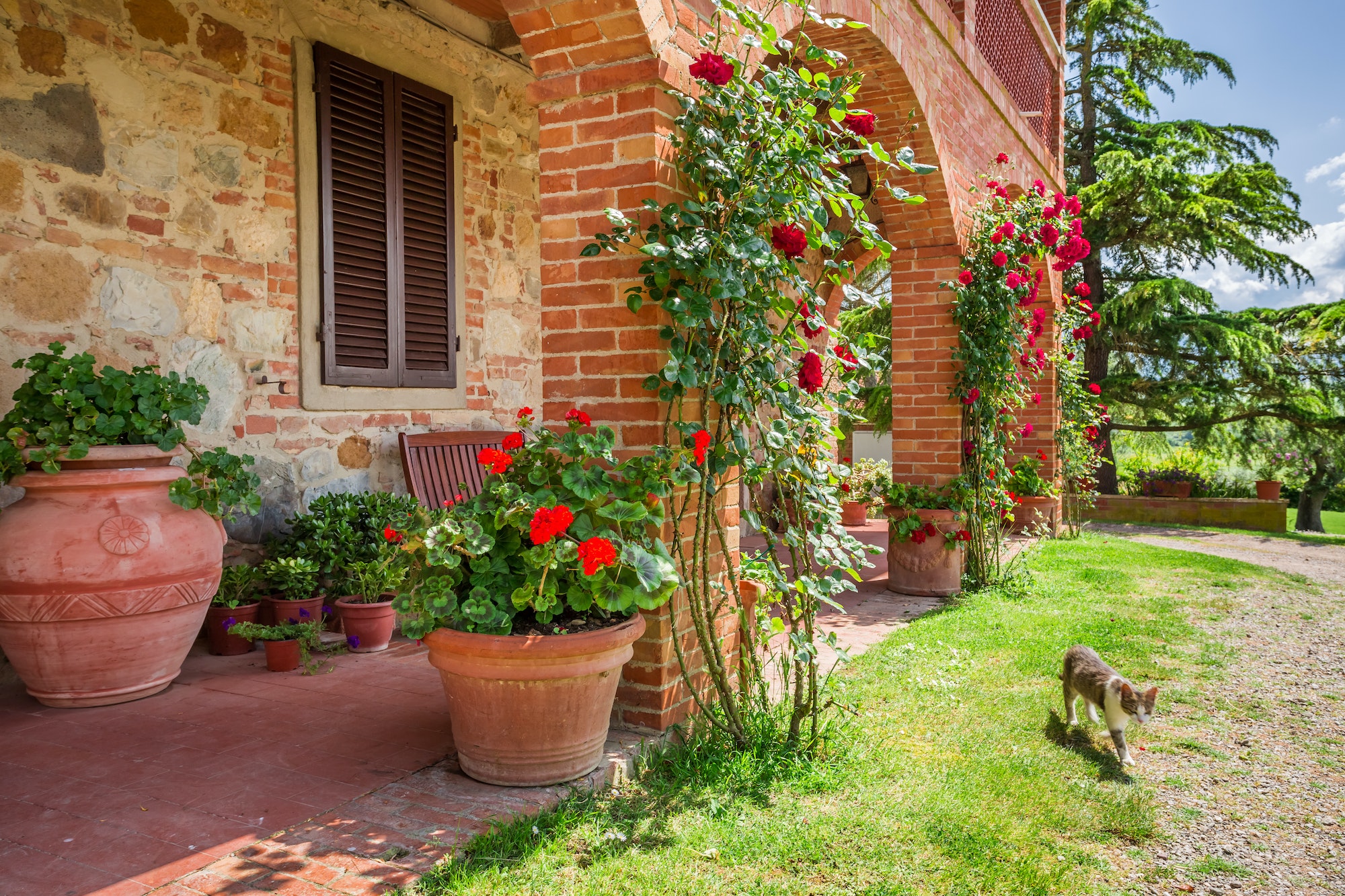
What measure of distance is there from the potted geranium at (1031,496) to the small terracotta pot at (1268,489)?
5864 mm

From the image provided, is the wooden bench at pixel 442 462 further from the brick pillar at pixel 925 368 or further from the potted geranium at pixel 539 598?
the brick pillar at pixel 925 368

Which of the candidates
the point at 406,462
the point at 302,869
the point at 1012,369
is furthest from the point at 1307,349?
the point at 302,869

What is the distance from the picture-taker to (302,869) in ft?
6.61

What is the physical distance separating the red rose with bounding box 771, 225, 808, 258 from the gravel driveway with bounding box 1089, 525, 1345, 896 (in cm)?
191

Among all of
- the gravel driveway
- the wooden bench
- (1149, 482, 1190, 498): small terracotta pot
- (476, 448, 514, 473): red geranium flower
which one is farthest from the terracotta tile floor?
(1149, 482, 1190, 498): small terracotta pot

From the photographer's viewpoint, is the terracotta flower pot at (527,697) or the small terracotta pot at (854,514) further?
the small terracotta pot at (854,514)

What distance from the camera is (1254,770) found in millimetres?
3059

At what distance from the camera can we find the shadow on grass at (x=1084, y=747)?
2.97 m

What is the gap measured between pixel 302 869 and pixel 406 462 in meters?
3.05

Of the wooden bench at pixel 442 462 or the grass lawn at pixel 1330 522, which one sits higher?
the wooden bench at pixel 442 462

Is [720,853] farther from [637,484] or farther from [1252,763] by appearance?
[1252,763]

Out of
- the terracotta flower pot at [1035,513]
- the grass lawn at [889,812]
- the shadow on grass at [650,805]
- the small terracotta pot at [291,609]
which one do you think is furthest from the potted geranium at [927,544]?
the small terracotta pot at [291,609]

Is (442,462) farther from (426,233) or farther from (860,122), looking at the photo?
(860,122)

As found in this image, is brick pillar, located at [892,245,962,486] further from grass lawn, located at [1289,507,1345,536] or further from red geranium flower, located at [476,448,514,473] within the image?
grass lawn, located at [1289,507,1345,536]
